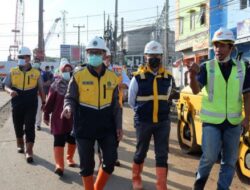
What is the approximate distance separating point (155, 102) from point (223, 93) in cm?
102

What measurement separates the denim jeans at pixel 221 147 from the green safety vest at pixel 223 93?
10cm

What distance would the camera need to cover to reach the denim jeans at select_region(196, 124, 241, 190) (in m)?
5.00

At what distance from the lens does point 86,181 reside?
5094 millimetres

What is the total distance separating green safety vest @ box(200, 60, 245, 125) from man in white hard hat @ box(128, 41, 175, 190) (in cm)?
84

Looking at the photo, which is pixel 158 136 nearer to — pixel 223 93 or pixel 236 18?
pixel 223 93

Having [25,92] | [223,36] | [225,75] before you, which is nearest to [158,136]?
[225,75]

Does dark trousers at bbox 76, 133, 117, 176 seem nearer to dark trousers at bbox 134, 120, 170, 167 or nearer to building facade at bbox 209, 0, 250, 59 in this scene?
dark trousers at bbox 134, 120, 170, 167

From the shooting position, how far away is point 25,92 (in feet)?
27.2

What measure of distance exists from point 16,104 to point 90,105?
3571 millimetres

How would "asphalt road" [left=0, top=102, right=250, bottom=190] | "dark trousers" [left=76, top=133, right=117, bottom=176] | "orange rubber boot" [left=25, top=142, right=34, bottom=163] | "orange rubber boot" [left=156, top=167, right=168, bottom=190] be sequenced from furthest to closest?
1. "orange rubber boot" [left=25, top=142, right=34, bottom=163]
2. "asphalt road" [left=0, top=102, right=250, bottom=190]
3. "orange rubber boot" [left=156, top=167, right=168, bottom=190]
4. "dark trousers" [left=76, top=133, right=117, bottom=176]

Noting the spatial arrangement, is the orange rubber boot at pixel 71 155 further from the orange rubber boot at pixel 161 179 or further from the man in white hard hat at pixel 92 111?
the man in white hard hat at pixel 92 111

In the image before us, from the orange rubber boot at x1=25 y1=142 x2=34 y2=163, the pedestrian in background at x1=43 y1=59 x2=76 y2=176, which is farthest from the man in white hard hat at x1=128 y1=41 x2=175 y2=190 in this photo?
the orange rubber boot at x1=25 y1=142 x2=34 y2=163

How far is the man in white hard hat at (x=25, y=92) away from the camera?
8.12 m

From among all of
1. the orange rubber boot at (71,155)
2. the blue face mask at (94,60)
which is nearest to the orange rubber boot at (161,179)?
the blue face mask at (94,60)
